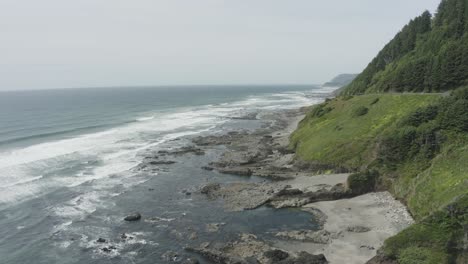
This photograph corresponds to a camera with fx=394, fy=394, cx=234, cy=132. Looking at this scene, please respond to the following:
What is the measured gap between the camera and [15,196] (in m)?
56.5

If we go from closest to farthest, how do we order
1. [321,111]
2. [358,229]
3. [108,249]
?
[108,249]
[358,229]
[321,111]

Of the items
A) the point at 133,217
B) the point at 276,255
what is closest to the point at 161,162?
the point at 133,217

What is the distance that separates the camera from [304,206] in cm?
4738

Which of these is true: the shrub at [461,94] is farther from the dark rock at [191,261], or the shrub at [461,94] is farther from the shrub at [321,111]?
the dark rock at [191,261]

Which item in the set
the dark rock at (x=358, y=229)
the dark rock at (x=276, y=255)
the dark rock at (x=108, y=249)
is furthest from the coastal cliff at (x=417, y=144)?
the dark rock at (x=108, y=249)

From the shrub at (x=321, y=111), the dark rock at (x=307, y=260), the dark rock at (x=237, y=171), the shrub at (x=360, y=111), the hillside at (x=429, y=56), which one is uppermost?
the hillside at (x=429, y=56)

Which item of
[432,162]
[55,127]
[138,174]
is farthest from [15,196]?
[55,127]

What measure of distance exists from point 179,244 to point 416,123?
3656 cm

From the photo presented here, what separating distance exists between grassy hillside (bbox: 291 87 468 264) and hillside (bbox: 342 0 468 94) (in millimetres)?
8850

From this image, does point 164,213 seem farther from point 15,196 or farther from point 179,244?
point 15,196

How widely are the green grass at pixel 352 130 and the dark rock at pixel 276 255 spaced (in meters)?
26.4

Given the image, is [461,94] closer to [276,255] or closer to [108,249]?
[276,255]

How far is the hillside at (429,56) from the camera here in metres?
74.4

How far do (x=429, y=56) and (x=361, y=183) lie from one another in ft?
155
